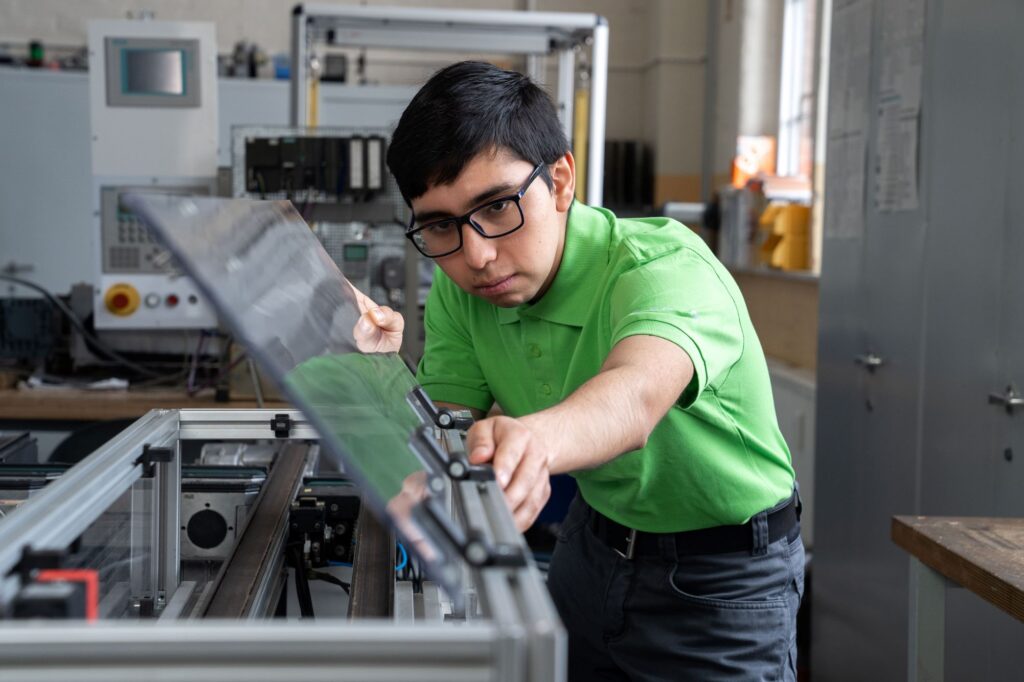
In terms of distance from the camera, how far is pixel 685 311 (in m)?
1.07

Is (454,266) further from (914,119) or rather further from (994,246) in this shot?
(914,119)

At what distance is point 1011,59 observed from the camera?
1.91 metres

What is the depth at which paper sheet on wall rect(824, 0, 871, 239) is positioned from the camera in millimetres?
2604

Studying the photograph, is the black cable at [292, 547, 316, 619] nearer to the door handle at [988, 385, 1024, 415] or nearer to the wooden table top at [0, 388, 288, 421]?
the door handle at [988, 385, 1024, 415]

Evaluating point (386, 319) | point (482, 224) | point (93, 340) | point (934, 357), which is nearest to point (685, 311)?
point (482, 224)

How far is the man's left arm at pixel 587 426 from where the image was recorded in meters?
0.85

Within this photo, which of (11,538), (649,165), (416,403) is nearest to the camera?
(11,538)

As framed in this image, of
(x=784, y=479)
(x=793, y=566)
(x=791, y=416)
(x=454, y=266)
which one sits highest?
(x=454, y=266)

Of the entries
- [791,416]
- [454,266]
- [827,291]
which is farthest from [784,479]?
[791,416]

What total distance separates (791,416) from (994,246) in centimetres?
225

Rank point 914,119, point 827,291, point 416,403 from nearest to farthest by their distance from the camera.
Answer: point 416,403 < point 914,119 < point 827,291

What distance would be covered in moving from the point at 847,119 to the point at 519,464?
2129 mm

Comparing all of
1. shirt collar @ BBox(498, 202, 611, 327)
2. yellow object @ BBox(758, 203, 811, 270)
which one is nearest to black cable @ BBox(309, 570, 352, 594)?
shirt collar @ BBox(498, 202, 611, 327)

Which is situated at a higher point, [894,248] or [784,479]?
[894,248]
